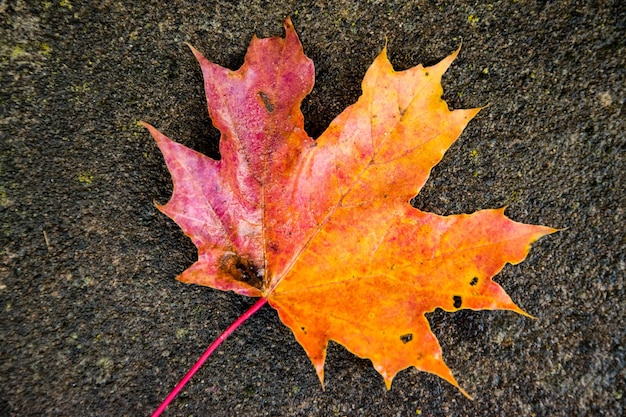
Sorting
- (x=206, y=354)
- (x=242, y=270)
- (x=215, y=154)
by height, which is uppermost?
(x=215, y=154)

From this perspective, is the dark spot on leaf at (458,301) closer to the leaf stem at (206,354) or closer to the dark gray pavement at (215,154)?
the dark gray pavement at (215,154)

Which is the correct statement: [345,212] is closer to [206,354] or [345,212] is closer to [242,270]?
[242,270]

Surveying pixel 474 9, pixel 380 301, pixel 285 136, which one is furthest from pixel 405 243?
pixel 474 9

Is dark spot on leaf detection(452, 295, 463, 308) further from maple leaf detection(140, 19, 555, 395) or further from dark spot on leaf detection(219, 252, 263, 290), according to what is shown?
dark spot on leaf detection(219, 252, 263, 290)

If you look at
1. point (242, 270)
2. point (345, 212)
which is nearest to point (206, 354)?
point (242, 270)

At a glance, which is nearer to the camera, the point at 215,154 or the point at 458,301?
the point at 458,301

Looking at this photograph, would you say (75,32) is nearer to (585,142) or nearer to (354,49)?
(354,49)

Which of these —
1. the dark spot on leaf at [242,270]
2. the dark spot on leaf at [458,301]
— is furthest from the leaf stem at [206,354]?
the dark spot on leaf at [458,301]

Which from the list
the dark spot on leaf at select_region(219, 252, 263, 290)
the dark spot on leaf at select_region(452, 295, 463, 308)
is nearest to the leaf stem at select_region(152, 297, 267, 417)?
the dark spot on leaf at select_region(219, 252, 263, 290)
